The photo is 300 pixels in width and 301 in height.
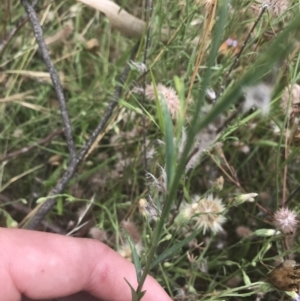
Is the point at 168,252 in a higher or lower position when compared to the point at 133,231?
higher

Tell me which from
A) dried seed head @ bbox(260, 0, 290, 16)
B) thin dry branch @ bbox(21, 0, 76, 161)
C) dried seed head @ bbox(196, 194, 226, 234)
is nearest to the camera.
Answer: dried seed head @ bbox(260, 0, 290, 16)

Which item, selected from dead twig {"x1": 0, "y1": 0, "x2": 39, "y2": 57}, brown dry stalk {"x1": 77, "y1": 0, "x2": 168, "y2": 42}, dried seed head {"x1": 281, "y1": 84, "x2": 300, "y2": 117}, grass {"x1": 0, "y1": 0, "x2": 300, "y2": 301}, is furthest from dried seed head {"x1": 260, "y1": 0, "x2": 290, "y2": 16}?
dead twig {"x1": 0, "y1": 0, "x2": 39, "y2": 57}

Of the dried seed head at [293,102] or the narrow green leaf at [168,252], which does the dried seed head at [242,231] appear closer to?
the dried seed head at [293,102]

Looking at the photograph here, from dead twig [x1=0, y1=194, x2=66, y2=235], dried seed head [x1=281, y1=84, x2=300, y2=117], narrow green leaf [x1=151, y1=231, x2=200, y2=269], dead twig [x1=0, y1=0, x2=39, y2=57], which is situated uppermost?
dead twig [x1=0, y1=0, x2=39, y2=57]

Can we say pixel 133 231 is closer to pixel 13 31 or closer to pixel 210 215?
pixel 210 215

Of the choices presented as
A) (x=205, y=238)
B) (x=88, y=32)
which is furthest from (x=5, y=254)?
(x=88, y=32)

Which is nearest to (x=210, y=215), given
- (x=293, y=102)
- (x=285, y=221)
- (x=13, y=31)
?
(x=285, y=221)

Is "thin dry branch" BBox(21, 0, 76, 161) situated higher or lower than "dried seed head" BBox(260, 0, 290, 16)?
lower

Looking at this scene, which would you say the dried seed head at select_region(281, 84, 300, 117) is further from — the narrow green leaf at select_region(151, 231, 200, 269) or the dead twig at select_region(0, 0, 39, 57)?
the dead twig at select_region(0, 0, 39, 57)
